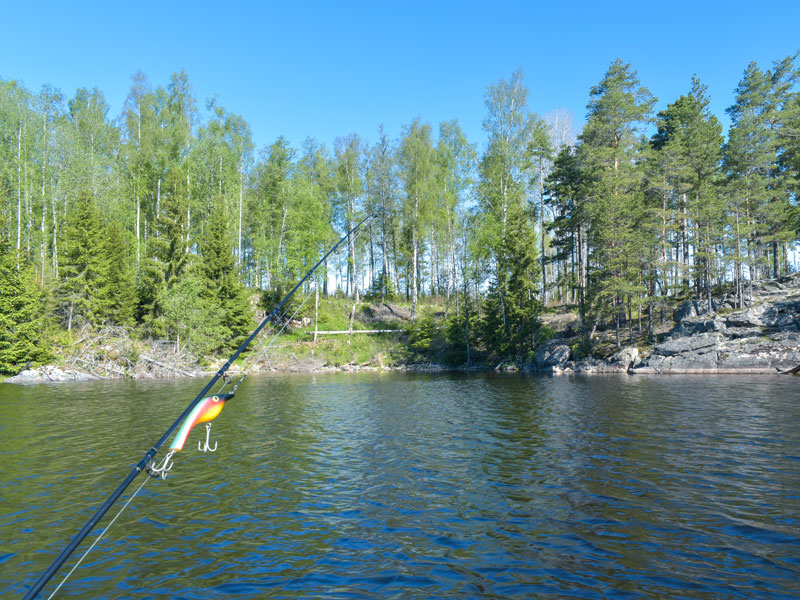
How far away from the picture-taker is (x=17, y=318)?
34.8 m

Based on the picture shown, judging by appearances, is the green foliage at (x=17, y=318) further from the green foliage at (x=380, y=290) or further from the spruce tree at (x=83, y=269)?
the green foliage at (x=380, y=290)

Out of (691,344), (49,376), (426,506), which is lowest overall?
(426,506)

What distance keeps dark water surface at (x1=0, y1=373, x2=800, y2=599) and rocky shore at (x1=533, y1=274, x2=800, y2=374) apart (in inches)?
657

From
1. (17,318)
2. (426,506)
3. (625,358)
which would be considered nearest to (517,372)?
(625,358)

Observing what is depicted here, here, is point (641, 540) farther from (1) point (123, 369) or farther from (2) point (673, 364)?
(1) point (123, 369)

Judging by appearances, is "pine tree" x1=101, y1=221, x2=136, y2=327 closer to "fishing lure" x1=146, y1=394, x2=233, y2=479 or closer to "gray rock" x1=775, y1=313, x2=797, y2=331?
"fishing lure" x1=146, y1=394, x2=233, y2=479

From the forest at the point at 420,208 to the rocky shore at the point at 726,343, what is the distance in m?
2.43

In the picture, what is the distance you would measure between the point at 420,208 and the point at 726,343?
3239cm

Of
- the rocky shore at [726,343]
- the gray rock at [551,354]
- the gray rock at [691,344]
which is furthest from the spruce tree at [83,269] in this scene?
the gray rock at [691,344]

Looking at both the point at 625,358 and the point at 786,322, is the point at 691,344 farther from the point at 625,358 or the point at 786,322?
the point at 786,322

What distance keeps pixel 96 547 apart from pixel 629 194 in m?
41.9

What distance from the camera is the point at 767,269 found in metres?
52.7

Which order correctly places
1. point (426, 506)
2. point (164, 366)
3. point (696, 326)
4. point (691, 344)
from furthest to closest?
point (164, 366)
point (696, 326)
point (691, 344)
point (426, 506)

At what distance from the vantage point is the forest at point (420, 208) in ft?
128
